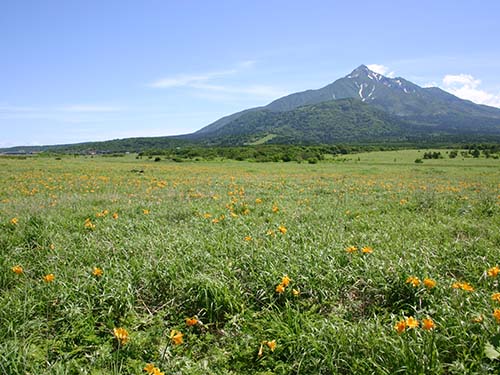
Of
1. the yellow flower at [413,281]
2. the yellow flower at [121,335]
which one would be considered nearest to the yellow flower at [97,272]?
the yellow flower at [121,335]

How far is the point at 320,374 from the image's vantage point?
2.63 m

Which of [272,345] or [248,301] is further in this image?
[248,301]

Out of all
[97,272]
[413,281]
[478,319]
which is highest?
[97,272]

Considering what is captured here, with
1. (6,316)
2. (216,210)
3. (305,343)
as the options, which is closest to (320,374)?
(305,343)

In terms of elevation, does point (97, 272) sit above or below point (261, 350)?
above

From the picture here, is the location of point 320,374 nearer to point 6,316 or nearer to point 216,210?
point 6,316

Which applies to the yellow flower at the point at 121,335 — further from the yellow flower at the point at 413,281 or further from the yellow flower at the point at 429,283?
the yellow flower at the point at 429,283

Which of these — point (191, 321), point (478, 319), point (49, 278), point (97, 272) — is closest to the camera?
point (478, 319)

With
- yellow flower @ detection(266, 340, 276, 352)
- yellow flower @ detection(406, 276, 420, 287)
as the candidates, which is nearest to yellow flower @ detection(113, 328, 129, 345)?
yellow flower @ detection(266, 340, 276, 352)

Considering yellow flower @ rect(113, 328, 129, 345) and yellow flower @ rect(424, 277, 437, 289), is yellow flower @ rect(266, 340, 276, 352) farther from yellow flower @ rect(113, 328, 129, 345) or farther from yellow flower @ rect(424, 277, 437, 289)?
yellow flower @ rect(424, 277, 437, 289)

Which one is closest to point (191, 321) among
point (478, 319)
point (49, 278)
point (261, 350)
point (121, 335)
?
point (121, 335)

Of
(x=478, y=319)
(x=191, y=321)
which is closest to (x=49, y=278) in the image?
(x=191, y=321)

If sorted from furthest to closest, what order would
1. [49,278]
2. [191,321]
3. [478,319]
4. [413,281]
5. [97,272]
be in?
1. [97,272]
2. [49,278]
3. [413,281]
4. [191,321]
5. [478,319]

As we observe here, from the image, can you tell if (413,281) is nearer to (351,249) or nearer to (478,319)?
(478,319)
